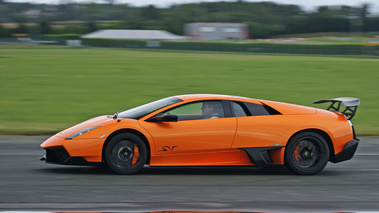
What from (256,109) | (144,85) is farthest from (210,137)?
(144,85)

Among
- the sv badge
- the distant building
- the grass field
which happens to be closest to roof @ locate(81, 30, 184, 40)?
the distant building

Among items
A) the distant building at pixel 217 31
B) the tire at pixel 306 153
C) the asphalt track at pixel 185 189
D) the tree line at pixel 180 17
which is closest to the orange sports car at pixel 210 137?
the tire at pixel 306 153

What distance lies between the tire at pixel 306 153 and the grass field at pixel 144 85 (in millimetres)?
5733

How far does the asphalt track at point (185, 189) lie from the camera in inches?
227

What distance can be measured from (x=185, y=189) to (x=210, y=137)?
→ 1013 millimetres

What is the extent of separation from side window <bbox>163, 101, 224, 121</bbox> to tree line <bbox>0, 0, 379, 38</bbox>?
216ft

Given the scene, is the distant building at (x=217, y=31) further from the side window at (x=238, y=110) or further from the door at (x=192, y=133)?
the door at (x=192, y=133)

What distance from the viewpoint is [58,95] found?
64.3 ft

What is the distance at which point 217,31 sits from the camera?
81.2 meters

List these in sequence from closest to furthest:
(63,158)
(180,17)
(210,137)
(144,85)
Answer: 1. (63,158)
2. (210,137)
3. (144,85)
4. (180,17)

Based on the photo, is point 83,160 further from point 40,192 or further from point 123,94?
point 123,94

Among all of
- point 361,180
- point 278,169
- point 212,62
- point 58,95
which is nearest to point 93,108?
point 58,95

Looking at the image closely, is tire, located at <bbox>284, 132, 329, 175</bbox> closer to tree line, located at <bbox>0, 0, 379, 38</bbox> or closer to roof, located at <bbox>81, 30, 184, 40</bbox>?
tree line, located at <bbox>0, 0, 379, 38</bbox>

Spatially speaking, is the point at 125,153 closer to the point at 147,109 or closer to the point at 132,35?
the point at 147,109
